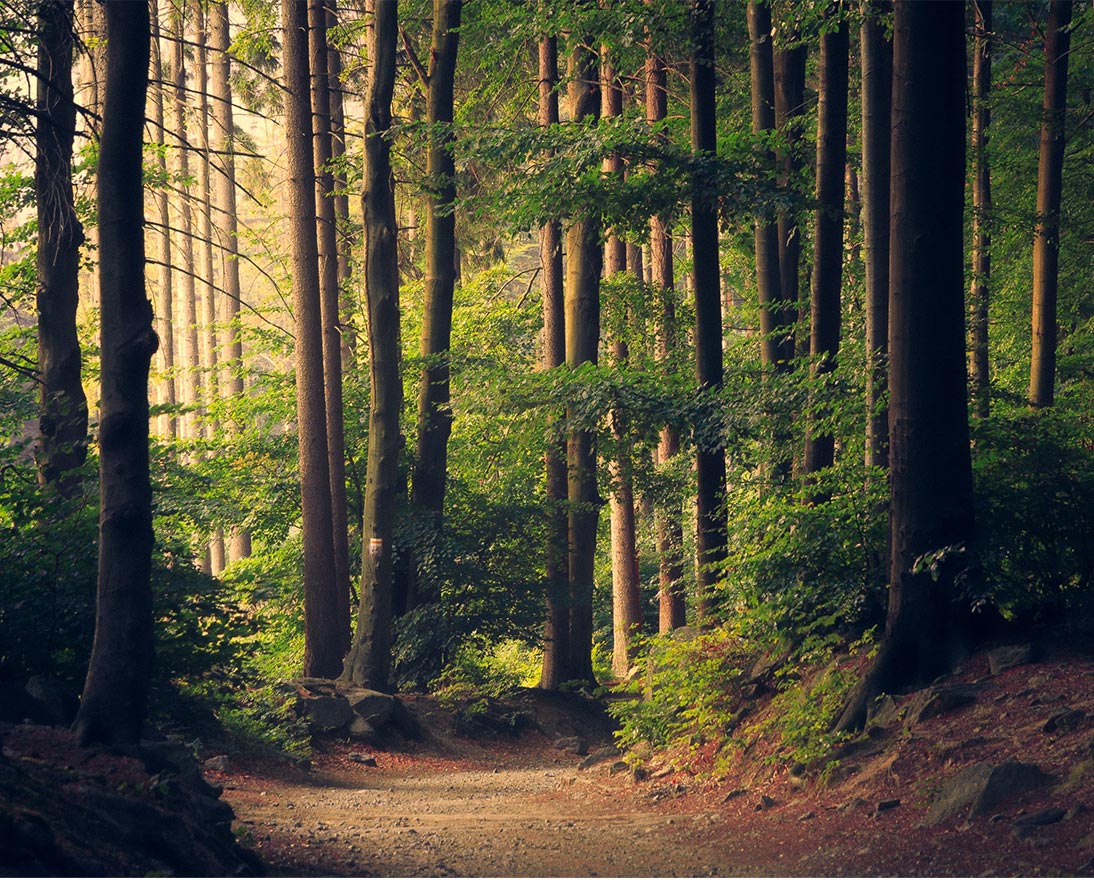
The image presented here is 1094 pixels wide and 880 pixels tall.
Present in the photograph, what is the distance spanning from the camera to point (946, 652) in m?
8.62

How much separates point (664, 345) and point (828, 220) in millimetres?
9015

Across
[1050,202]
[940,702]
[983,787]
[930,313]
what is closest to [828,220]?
[930,313]

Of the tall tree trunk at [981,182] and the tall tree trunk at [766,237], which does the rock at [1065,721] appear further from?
the tall tree trunk at [981,182]

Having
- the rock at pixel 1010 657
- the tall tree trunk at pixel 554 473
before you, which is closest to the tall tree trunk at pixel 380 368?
the tall tree trunk at pixel 554 473

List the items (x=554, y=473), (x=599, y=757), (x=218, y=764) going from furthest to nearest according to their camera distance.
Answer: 1. (x=554, y=473)
2. (x=599, y=757)
3. (x=218, y=764)

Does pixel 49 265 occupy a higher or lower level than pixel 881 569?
higher

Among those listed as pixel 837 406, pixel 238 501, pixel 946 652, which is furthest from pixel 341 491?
pixel 946 652

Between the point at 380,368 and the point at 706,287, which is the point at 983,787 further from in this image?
the point at 380,368

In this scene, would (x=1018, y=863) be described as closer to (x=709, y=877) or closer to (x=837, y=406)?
(x=709, y=877)

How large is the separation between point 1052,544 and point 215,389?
19311mm

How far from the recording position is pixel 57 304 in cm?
1188

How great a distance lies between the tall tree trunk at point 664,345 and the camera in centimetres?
1914

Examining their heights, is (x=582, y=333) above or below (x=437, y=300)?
below

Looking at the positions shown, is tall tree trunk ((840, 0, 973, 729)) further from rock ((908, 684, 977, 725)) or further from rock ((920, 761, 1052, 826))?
rock ((920, 761, 1052, 826))
